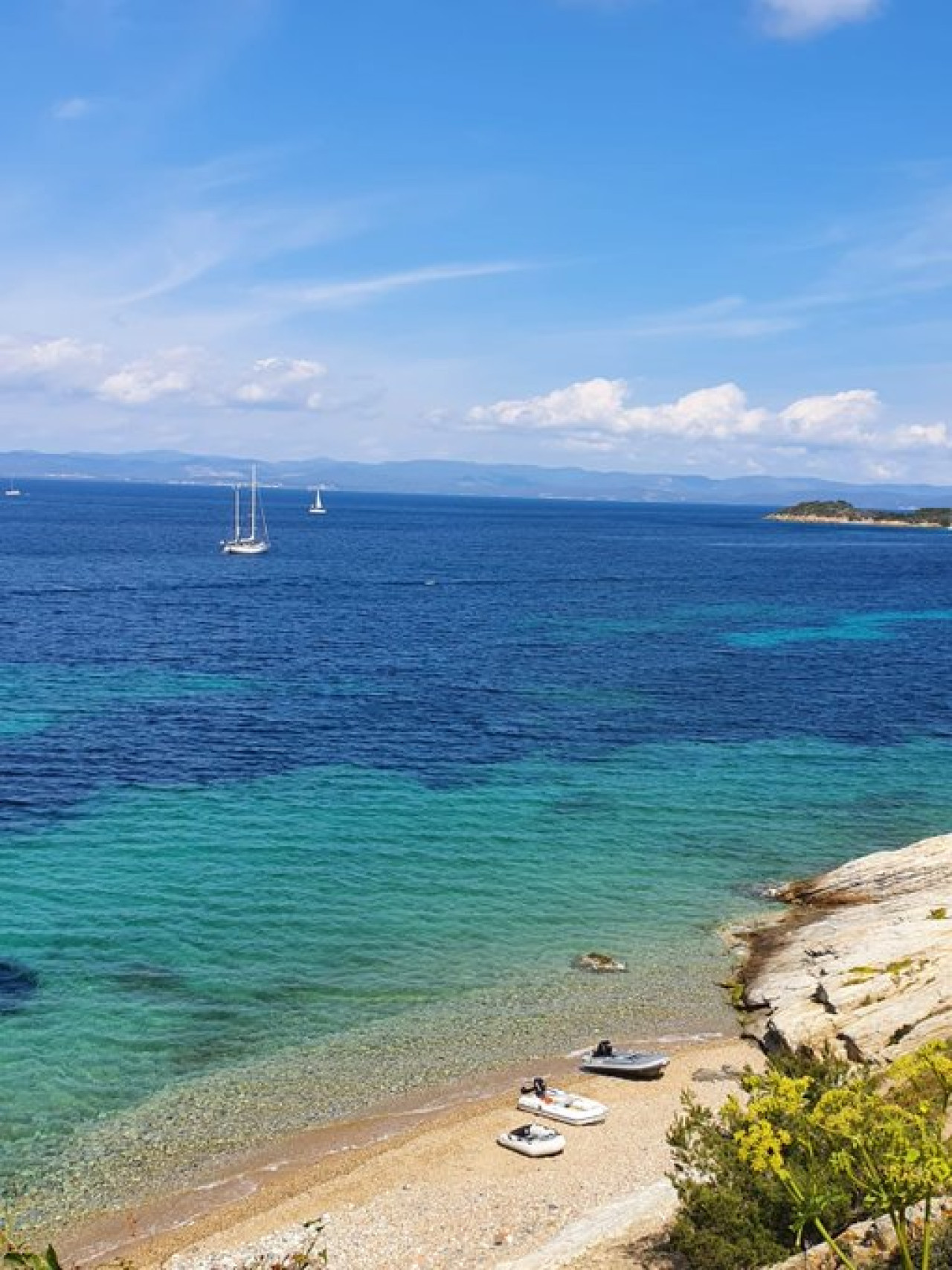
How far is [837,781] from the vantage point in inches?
2569

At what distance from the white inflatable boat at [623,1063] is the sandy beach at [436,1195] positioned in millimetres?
305

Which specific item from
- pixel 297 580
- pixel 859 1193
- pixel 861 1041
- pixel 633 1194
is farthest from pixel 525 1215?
pixel 297 580

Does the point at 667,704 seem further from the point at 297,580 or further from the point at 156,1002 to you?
the point at 297,580

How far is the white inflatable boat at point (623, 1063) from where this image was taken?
34.4 meters

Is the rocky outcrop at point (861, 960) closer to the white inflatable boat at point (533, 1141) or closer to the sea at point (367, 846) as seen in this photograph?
the sea at point (367, 846)

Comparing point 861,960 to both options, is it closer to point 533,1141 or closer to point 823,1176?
point 533,1141

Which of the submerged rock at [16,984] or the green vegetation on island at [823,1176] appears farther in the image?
the submerged rock at [16,984]

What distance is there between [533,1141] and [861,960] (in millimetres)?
14456

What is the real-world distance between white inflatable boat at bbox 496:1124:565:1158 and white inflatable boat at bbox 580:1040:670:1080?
4.20 meters

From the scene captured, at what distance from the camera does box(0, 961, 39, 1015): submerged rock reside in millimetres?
36719

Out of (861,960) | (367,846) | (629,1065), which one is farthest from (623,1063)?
(367,846)

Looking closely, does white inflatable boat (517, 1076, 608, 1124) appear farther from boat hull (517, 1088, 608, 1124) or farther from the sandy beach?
the sandy beach

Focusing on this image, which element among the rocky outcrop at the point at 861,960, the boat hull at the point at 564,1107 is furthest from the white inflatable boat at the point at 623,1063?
the rocky outcrop at the point at 861,960

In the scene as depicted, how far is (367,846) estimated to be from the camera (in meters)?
52.1
